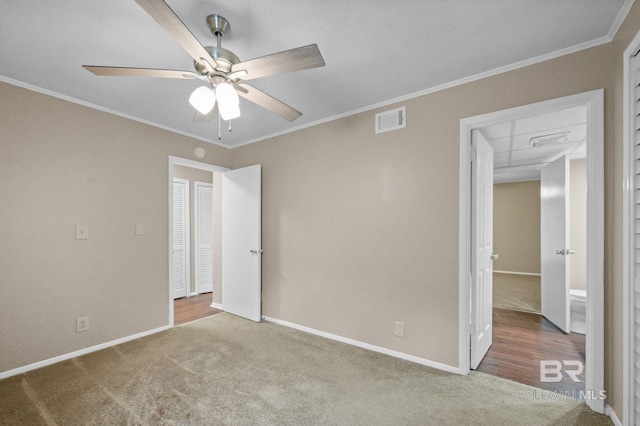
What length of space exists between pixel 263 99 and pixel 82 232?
235 centimetres

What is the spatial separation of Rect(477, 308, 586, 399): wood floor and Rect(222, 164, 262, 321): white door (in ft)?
8.78

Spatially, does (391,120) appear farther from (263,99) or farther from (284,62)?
(284,62)

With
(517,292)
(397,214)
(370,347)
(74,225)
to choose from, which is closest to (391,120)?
(397,214)

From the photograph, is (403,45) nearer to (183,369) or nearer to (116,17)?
(116,17)

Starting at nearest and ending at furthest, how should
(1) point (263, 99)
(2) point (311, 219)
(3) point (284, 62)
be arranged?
(3) point (284, 62), (1) point (263, 99), (2) point (311, 219)

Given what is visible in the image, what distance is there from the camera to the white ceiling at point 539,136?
2.70 m

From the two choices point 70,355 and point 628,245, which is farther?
point 70,355

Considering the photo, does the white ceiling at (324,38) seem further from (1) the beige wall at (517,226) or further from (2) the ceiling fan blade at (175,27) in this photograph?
(1) the beige wall at (517,226)

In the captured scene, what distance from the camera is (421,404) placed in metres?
2.01

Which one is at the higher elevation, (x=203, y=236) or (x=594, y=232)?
(x=594, y=232)

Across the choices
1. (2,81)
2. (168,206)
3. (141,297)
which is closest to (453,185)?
(168,206)

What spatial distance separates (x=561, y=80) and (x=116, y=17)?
2.92 m

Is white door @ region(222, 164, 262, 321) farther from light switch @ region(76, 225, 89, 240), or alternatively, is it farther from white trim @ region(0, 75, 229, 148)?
light switch @ region(76, 225, 89, 240)

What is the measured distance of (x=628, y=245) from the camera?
1.56 meters
